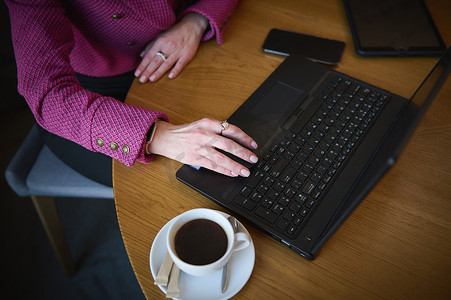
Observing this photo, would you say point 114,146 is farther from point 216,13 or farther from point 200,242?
point 216,13

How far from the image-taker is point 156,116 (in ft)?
2.17

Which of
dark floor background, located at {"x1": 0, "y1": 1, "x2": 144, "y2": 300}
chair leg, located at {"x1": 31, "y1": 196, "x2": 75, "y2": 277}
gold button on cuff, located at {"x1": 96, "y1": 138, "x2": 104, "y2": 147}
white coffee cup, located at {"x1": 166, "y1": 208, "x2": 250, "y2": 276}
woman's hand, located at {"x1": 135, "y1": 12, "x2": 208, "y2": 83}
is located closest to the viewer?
white coffee cup, located at {"x1": 166, "y1": 208, "x2": 250, "y2": 276}

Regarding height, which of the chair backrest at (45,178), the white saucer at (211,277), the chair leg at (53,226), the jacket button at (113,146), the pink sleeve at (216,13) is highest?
the pink sleeve at (216,13)

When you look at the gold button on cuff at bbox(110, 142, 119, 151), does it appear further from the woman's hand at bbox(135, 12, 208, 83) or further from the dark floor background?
the dark floor background

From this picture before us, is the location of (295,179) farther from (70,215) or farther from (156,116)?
(70,215)

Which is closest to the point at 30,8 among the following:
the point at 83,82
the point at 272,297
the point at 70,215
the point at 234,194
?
the point at 83,82

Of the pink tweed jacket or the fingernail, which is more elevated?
the pink tweed jacket

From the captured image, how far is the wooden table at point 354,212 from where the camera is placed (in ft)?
1.66

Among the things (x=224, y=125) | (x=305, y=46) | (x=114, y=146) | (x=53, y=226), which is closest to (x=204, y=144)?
(x=224, y=125)

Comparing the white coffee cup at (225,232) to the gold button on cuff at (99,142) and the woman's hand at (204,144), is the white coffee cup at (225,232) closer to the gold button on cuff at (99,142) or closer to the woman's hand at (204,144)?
the woman's hand at (204,144)

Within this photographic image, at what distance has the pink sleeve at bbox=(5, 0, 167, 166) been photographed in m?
0.65

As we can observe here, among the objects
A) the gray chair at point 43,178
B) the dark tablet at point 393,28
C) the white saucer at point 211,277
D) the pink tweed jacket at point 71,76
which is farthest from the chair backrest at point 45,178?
the dark tablet at point 393,28

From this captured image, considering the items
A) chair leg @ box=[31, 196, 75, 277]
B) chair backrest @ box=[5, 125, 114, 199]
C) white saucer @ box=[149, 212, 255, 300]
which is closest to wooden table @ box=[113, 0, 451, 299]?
white saucer @ box=[149, 212, 255, 300]

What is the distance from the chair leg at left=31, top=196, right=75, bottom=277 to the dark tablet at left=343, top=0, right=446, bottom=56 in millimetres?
969
